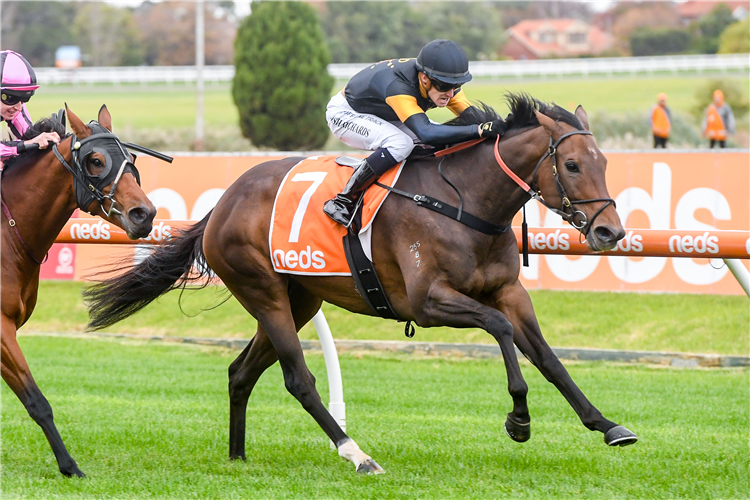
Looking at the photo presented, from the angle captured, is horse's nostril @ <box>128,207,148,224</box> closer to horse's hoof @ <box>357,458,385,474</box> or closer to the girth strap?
the girth strap

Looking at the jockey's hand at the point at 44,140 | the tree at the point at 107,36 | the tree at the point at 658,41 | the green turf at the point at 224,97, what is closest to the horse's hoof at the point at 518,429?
the jockey's hand at the point at 44,140

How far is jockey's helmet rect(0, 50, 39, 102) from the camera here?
16.8 ft

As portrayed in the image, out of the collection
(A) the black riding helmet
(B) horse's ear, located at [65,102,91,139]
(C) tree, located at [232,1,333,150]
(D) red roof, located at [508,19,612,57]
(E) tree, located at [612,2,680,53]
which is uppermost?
(A) the black riding helmet

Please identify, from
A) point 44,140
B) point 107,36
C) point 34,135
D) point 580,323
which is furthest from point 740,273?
point 107,36

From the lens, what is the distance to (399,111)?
16.5 ft

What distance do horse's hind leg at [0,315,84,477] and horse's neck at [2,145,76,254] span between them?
1.66 feet

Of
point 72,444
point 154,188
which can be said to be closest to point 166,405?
point 72,444

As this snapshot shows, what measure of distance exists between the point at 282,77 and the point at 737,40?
28753mm

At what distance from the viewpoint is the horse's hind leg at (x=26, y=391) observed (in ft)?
16.5

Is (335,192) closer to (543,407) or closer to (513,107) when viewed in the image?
(513,107)

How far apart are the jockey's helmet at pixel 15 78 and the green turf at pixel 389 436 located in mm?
2121

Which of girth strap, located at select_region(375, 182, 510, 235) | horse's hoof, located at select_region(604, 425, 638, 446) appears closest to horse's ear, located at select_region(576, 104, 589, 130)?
girth strap, located at select_region(375, 182, 510, 235)

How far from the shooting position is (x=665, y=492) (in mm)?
4770

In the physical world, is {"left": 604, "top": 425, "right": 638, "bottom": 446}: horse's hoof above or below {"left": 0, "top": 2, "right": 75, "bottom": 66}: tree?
above
